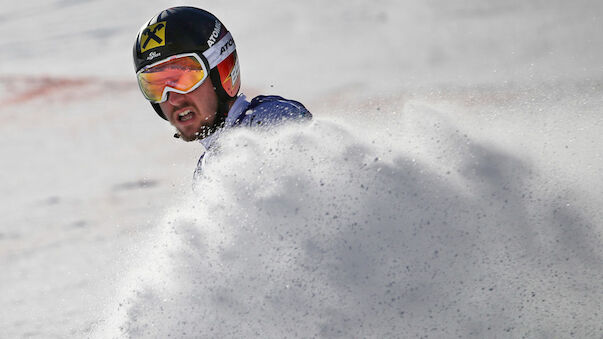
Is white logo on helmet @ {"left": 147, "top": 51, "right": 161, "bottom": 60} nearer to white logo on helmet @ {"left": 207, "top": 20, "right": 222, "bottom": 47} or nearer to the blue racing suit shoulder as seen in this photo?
white logo on helmet @ {"left": 207, "top": 20, "right": 222, "bottom": 47}

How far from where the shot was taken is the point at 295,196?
3633 millimetres

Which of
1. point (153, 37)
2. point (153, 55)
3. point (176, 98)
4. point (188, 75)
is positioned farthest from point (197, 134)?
point (153, 37)

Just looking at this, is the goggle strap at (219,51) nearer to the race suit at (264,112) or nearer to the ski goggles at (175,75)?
the ski goggles at (175,75)

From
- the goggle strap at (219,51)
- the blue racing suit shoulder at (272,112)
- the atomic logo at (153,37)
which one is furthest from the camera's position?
the goggle strap at (219,51)

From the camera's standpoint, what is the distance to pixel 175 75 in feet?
15.0

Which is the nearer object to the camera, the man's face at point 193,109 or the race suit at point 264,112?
the race suit at point 264,112

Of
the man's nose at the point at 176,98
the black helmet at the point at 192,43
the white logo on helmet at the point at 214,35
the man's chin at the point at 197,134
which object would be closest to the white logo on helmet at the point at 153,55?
the black helmet at the point at 192,43

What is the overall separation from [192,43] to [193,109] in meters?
0.46

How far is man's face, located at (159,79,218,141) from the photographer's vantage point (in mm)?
4605

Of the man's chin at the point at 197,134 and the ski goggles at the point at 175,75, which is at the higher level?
the ski goggles at the point at 175,75

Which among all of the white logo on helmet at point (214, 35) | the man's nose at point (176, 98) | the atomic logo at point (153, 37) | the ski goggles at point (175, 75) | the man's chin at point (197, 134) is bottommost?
the man's chin at point (197, 134)

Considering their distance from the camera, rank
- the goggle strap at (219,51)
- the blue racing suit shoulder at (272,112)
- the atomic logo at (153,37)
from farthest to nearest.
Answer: the goggle strap at (219,51)
the atomic logo at (153,37)
the blue racing suit shoulder at (272,112)

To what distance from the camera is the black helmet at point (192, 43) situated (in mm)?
4535

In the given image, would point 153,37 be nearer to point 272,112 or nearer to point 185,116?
point 185,116
